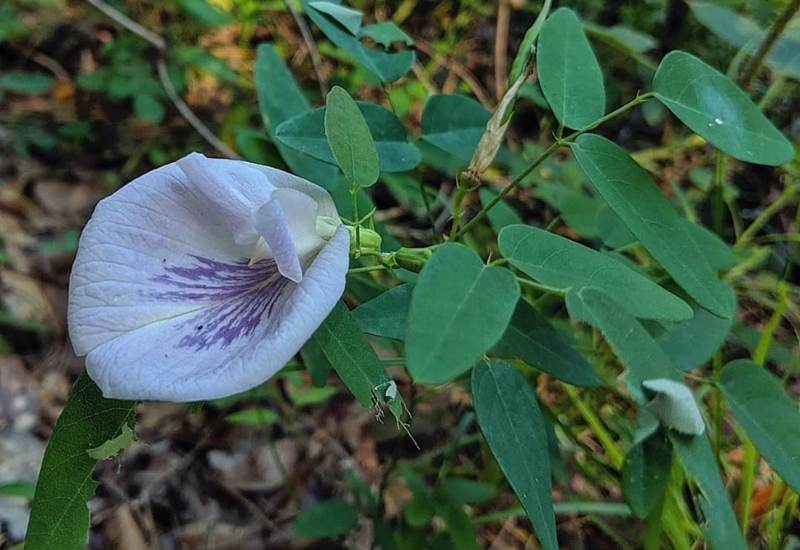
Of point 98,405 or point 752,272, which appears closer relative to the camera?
point 98,405

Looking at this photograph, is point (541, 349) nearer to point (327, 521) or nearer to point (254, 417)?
point (327, 521)

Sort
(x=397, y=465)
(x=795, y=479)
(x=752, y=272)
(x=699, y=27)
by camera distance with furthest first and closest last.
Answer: (x=699, y=27)
(x=752, y=272)
(x=397, y=465)
(x=795, y=479)

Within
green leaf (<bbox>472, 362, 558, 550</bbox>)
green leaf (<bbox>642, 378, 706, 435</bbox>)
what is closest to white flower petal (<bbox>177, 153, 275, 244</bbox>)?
green leaf (<bbox>472, 362, 558, 550</bbox>)

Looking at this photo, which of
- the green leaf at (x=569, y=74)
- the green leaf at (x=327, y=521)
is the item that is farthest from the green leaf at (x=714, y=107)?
the green leaf at (x=327, y=521)

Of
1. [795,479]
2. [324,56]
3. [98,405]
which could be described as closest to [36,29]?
[324,56]

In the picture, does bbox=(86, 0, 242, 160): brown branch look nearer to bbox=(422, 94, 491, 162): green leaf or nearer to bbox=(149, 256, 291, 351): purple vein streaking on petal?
bbox=(422, 94, 491, 162): green leaf

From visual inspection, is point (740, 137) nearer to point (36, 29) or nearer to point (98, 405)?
point (98, 405)
